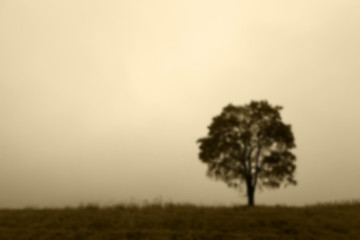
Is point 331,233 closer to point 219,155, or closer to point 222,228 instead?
point 222,228

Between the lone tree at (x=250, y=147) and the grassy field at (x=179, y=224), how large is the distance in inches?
351

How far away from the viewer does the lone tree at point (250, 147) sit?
27.5m

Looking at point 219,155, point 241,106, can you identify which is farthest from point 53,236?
point 241,106

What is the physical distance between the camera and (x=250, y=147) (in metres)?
28.7

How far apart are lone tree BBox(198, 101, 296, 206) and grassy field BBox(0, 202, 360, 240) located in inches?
351

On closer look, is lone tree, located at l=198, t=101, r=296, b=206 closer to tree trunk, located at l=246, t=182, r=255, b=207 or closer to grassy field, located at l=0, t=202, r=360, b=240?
tree trunk, located at l=246, t=182, r=255, b=207

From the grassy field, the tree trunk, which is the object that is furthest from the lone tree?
the grassy field

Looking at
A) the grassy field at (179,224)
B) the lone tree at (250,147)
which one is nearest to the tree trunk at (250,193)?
the lone tree at (250,147)

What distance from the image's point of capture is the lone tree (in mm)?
27500

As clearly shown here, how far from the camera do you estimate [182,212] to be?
16922 mm

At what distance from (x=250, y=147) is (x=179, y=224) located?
15974mm

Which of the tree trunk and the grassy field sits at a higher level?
the tree trunk

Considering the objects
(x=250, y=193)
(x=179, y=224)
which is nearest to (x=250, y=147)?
(x=250, y=193)

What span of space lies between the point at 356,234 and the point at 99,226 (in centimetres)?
1209
